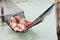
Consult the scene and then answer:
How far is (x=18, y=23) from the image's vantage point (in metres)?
0.87

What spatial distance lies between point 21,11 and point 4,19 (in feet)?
0.38

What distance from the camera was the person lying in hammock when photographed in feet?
2.79

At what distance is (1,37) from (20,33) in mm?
114

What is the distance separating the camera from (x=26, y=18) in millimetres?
899

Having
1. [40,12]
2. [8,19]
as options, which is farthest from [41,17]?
[8,19]

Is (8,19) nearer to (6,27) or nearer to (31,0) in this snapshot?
(6,27)

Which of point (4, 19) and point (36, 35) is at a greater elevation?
point (4, 19)

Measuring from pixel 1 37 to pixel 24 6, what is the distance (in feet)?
0.79

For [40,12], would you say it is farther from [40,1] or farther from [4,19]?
[4,19]

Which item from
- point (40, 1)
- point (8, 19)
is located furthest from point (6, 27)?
point (40, 1)

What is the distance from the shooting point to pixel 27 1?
94cm

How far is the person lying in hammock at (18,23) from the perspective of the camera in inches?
33.5

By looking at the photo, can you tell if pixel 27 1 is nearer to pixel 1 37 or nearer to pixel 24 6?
pixel 24 6

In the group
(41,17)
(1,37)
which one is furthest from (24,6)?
(1,37)
